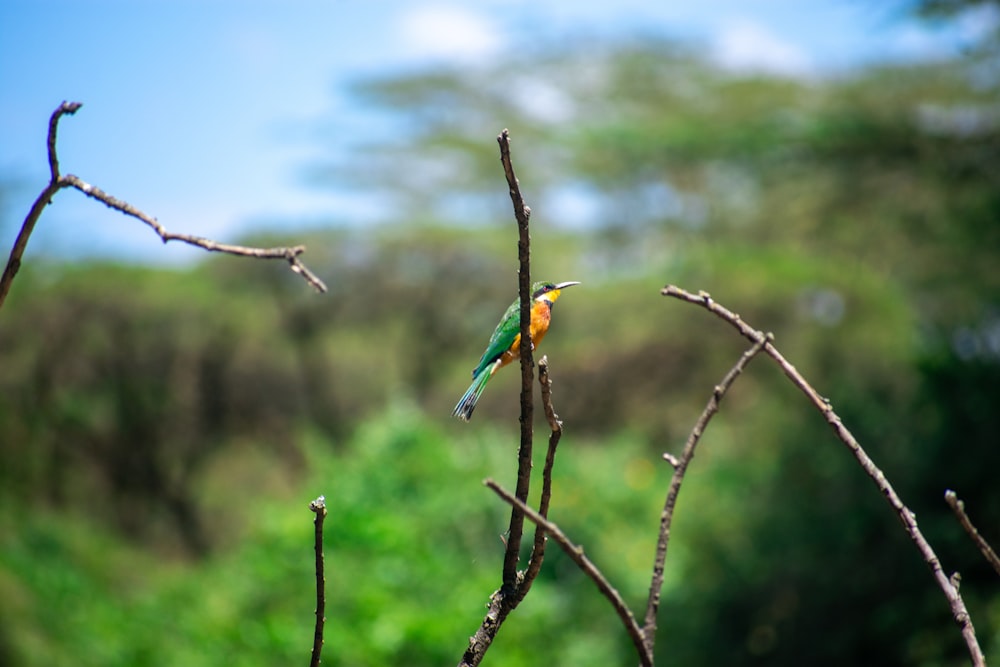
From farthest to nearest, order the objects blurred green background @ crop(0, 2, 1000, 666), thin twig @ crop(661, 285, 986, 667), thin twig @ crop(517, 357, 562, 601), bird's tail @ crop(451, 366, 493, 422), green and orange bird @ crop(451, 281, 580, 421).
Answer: blurred green background @ crop(0, 2, 1000, 666) → green and orange bird @ crop(451, 281, 580, 421) → bird's tail @ crop(451, 366, 493, 422) → thin twig @ crop(517, 357, 562, 601) → thin twig @ crop(661, 285, 986, 667)

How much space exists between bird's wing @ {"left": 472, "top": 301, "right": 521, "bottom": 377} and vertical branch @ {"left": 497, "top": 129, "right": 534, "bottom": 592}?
84 cm

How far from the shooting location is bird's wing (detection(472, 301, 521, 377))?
6.91ft

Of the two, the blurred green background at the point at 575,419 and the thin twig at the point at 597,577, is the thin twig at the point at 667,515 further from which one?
the blurred green background at the point at 575,419

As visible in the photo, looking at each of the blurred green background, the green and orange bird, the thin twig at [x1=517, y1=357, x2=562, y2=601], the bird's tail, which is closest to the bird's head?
the green and orange bird

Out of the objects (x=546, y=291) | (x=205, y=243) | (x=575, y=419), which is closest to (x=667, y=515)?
(x=205, y=243)

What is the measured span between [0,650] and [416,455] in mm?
4061

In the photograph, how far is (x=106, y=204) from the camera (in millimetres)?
1047

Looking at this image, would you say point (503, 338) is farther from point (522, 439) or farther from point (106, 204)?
point (106, 204)

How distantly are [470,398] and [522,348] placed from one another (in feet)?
2.67

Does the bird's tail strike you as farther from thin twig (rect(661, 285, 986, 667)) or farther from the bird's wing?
thin twig (rect(661, 285, 986, 667))

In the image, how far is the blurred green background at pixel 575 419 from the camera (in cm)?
663

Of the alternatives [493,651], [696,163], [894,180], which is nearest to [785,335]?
[696,163]

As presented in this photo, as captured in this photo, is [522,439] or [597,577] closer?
[597,577]

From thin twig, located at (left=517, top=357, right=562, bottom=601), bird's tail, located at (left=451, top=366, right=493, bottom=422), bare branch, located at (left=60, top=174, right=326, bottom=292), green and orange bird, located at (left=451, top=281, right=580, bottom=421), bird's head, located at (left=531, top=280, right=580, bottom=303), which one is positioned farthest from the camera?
bird's head, located at (left=531, top=280, right=580, bottom=303)
